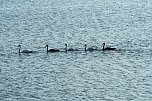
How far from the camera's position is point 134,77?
72.7 metres

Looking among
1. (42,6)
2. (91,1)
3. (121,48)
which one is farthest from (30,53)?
(91,1)

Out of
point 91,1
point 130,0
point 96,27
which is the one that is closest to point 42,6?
point 91,1

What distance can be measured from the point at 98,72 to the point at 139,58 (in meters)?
11.7

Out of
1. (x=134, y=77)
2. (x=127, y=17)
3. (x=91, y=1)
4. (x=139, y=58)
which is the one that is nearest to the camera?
(x=134, y=77)

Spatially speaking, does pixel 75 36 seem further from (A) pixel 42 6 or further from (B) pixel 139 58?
(A) pixel 42 6

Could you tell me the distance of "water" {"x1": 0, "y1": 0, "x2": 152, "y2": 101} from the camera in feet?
219

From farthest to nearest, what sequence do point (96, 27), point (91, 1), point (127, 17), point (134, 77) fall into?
1. point (91, 1)
2. point (127, 17)
3. point (96, 27)
4. point (134, 77)

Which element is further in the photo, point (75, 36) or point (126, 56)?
point (75, 36)

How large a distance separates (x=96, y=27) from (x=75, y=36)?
16.1 m

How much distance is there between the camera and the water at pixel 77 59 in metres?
66.8

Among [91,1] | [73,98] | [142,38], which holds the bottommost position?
[73,98]

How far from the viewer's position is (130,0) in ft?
630

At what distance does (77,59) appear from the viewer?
85438 mm

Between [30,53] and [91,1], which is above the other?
[91,1]
